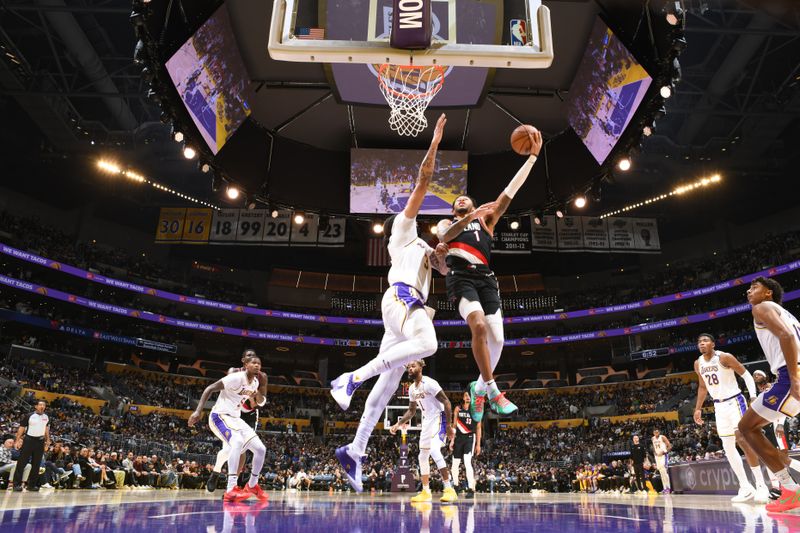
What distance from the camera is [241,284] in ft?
131

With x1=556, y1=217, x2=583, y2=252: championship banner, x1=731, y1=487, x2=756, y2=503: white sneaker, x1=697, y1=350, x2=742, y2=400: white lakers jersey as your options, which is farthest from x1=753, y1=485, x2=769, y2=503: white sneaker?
x1=556, y1=217, x2=583, y2=252: championship banner

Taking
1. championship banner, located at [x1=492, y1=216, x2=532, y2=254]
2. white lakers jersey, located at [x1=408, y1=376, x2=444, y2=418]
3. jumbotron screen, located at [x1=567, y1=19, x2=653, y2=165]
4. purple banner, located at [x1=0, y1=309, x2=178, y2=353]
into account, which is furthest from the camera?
purple banner, located at [x1=0, y1=309, x2=178, y2=353]

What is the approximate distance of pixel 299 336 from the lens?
36594 millimetres

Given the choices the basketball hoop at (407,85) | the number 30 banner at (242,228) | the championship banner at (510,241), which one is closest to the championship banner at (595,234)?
the championship banner at (510,241)

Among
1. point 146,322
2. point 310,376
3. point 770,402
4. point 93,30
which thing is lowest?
point 770,402

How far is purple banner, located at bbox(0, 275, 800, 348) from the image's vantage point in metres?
28.3

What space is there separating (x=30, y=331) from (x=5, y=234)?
589 centimetres

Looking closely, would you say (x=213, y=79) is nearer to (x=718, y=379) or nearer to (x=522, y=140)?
(x=522, y=140)

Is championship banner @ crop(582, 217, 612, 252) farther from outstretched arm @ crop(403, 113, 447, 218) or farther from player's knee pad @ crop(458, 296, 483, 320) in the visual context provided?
outstretched arm @ crop(403, 113, 447, 218)

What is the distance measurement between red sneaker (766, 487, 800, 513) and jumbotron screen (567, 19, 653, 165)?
7.32 meters

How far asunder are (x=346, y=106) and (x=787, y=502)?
10.8 m

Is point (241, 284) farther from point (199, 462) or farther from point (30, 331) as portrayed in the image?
point (199, 462)

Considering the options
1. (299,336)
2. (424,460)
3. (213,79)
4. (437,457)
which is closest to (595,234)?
(299,336)

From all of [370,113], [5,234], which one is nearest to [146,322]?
[5,234]
